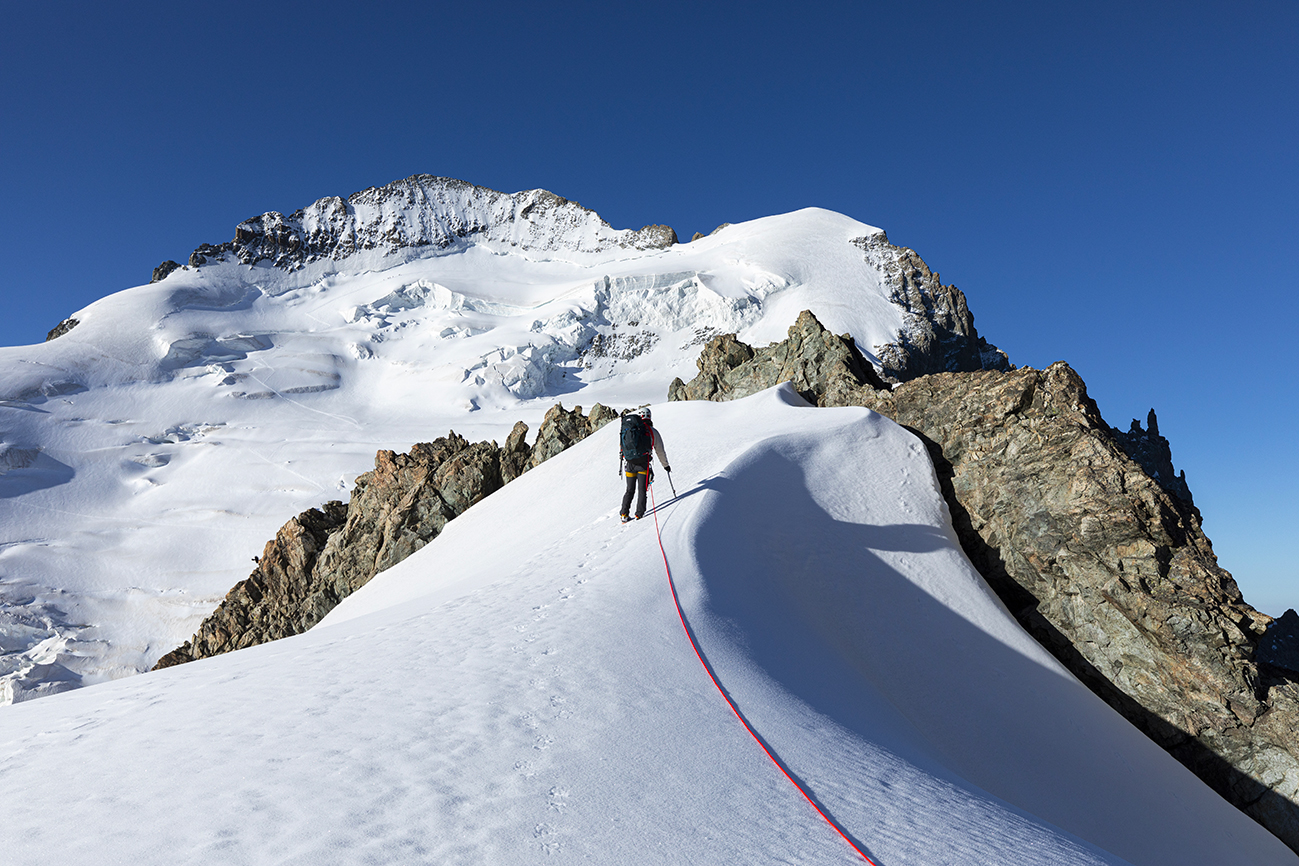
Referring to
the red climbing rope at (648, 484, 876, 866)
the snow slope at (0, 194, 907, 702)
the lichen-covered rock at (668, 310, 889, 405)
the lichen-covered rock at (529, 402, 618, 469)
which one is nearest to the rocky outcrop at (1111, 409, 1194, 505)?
the snow slope at (0, 194, 907, 702)

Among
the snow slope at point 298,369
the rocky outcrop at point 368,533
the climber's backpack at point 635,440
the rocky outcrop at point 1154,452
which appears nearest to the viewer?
the climber's backpack at point 635,440

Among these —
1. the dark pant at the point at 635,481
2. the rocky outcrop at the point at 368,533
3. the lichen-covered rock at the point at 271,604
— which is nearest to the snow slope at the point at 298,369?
the lichen-covered rock at the point at 271,604

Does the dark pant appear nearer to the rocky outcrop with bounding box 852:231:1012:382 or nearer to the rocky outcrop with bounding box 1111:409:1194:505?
the rocky outcrop with bounding box 1111:409:1194:505

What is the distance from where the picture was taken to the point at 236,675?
609 cm

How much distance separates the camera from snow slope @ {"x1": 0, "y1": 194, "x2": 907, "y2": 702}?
116ft

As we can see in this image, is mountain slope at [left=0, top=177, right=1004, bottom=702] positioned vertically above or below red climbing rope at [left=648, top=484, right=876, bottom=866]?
above

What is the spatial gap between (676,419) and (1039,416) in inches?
349

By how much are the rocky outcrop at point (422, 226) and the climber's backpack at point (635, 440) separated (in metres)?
111

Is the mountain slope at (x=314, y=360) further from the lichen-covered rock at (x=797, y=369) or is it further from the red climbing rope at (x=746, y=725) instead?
the red climbing rope at (x=746, y=725)

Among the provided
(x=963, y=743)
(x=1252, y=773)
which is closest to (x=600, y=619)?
(x=963, y=743)

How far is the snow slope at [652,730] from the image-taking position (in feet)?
11.4

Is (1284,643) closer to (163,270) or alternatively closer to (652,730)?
(652,730)

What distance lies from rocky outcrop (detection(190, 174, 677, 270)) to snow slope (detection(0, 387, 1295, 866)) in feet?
370

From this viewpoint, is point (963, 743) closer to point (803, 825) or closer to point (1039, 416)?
point (803, 825)
